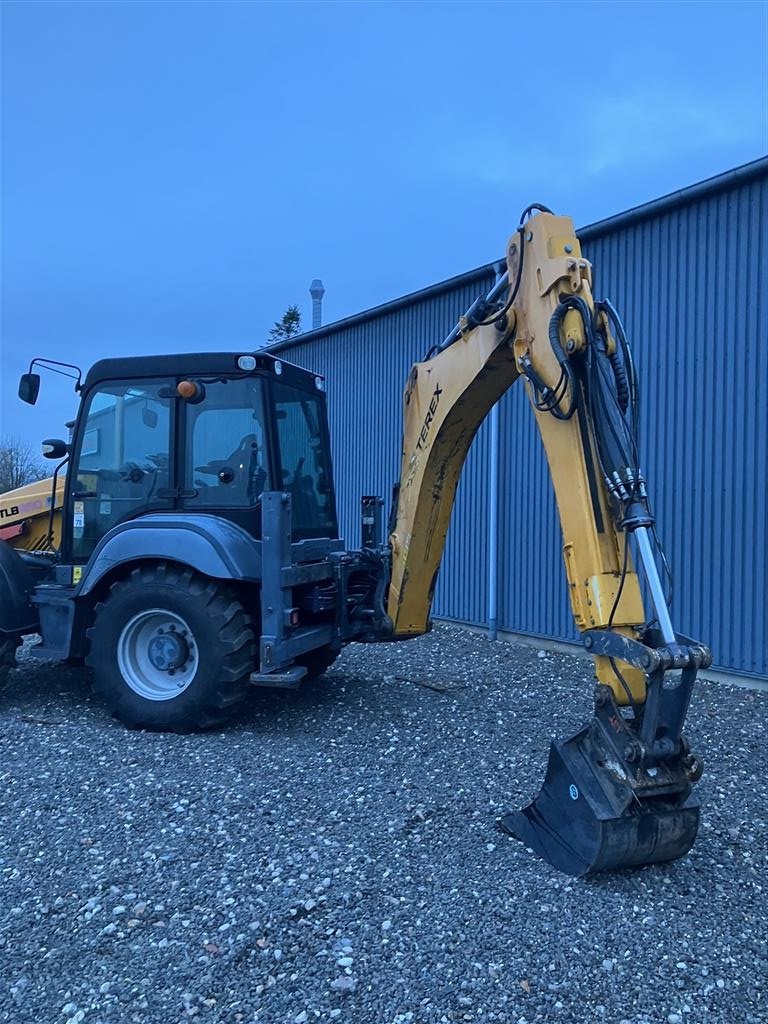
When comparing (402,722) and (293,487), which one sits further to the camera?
(293,487)

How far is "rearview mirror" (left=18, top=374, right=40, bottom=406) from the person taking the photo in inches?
240

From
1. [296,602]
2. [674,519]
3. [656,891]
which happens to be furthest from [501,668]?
[656,891]

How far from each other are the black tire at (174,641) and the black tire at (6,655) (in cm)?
85

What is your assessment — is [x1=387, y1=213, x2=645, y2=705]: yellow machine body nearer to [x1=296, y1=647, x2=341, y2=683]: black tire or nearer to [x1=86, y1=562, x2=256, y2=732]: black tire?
[x1=296, y1=647, x2=341, y2=683]: black tire

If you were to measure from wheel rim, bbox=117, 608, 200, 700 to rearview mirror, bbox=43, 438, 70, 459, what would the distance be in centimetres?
169

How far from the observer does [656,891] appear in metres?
3.39

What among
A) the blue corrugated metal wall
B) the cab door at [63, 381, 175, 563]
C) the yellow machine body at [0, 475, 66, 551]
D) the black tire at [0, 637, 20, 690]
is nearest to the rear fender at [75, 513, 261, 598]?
the cab door at [63, 381, 175, 563]

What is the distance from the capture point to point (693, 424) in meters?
7.57

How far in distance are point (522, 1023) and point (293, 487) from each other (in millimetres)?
4159

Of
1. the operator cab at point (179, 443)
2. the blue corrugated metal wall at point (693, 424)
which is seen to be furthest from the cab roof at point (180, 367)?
the blue corrugated metal wall at point (693, 424)

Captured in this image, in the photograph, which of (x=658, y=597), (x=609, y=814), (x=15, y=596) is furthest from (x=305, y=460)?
(x=609, y=814)

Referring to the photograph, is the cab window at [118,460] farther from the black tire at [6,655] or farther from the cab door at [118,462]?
the black tire at [6,655]

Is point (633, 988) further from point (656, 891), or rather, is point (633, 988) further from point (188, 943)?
point (188, 943)

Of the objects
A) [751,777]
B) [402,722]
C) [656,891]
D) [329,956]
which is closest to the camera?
[329,956]
